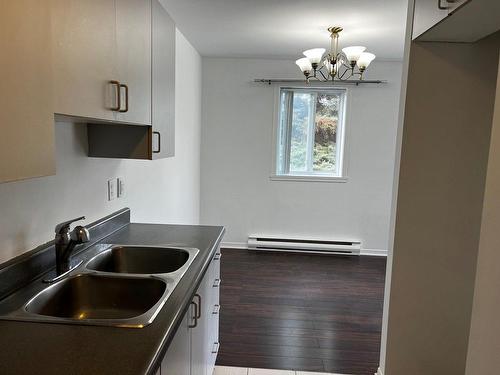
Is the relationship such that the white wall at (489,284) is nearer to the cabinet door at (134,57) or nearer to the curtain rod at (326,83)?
the cabinet door at (134,57)

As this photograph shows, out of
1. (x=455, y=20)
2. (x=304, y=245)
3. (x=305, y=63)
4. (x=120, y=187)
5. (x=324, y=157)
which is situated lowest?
(x=304, y=245)

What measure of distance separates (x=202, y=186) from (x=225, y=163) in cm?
42

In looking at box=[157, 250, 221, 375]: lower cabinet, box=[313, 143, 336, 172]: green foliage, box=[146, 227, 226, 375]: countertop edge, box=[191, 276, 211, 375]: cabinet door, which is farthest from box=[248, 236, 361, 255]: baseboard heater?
box=[146, 227, 226, 375]: countertop edge

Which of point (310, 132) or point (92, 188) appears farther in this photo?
point (310, 132)

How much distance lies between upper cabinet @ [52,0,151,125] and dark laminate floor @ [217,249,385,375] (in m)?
1.76

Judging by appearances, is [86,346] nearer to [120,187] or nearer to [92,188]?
[92,188]

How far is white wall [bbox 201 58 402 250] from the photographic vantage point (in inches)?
186

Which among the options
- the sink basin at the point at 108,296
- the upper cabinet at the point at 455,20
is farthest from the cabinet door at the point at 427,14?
the sink basin at the point at 108,296

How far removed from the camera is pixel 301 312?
3230mm

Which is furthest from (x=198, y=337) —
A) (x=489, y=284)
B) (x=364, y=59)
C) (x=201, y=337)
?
(x=364, y=59)

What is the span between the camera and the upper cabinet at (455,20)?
1.45m

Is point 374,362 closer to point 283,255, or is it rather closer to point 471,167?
point 471,167

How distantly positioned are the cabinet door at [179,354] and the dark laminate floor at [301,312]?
1.13 metres

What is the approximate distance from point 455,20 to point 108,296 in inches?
71.2
